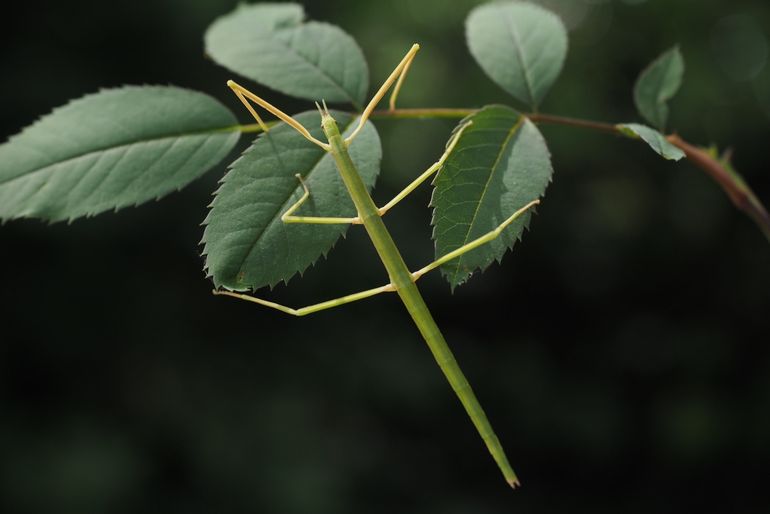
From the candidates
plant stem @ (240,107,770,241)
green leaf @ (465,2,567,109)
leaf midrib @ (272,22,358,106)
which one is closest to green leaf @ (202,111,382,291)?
plant stem @ (240,107,770,241)

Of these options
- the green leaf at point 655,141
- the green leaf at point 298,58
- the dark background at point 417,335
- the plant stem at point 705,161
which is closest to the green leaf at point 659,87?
the plant stem at point 705,161

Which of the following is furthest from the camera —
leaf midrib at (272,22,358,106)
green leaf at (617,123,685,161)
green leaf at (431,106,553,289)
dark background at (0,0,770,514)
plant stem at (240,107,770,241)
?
dark background at (0,0,770,514)

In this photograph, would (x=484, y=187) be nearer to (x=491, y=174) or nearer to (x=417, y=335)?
(x=491, y=174)

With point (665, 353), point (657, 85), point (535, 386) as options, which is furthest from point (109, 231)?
point (665, 353)

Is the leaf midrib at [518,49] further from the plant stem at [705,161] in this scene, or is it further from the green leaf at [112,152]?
the green leaf at [112,152]

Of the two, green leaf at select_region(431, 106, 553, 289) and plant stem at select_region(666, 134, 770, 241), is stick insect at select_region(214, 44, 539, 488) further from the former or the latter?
plant stem at select_region(666, 134, 770, 241)

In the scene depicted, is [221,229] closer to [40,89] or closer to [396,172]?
[40,89]
